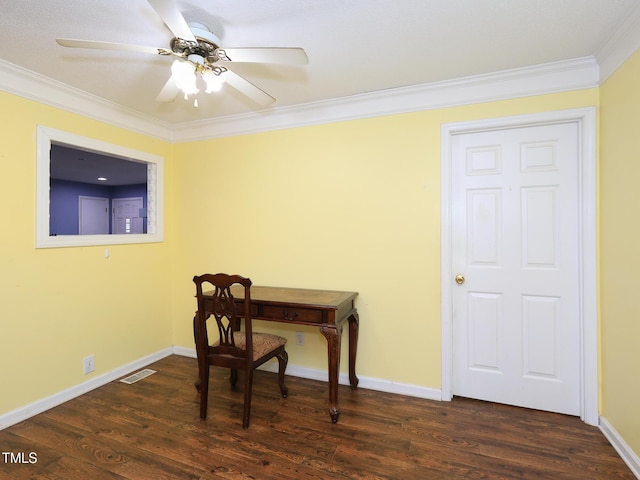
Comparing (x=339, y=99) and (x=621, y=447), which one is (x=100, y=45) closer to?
(x=339, y=99)

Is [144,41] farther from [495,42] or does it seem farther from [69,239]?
[495,42]

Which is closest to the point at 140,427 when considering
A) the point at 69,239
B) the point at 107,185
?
the point at 69,239

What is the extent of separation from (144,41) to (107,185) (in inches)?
241

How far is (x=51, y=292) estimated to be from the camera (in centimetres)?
243

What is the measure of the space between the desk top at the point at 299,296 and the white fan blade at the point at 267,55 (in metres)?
1.49

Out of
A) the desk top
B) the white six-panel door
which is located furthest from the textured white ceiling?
the desk top

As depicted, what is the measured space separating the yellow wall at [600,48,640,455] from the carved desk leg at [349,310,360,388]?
5.29 ft

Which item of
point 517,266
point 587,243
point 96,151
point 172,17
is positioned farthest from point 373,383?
point 96,151

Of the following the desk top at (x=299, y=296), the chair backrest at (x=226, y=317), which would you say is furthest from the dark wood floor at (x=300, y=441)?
the desk top at (x=299, y=296)

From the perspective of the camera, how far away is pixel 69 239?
2.54 meters

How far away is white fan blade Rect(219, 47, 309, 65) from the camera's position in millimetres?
1555

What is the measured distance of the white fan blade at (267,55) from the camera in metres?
1.55

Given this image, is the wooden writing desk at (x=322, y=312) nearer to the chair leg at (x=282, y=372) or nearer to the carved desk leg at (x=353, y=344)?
the carved desk leg at (x=353, y=344)

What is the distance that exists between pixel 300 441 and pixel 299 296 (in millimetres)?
961
